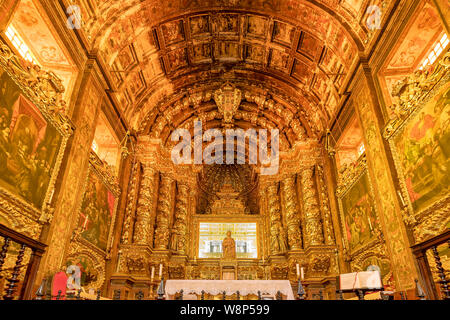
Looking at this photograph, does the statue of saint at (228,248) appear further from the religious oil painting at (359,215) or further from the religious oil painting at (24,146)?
the religious oil painting at (24,146)

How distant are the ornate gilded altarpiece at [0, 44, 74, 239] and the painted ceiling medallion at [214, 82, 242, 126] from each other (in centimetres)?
922

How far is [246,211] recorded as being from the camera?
802 inches

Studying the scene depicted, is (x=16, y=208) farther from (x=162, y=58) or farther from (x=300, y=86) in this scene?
(x=300, y=86)

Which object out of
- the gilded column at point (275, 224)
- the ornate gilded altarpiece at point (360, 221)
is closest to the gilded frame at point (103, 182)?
the gilded column at point (275, 224)

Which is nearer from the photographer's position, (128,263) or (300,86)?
(128,263)

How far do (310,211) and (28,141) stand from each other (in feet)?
39.3

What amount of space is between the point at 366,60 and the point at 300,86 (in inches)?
216

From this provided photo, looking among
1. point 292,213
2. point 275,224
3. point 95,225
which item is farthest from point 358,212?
point 95,225

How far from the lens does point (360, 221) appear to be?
11062 mm

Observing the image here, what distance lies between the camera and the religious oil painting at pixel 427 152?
6680mm

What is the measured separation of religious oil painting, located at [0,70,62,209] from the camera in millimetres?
6422

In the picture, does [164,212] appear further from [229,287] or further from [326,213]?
[326,213]

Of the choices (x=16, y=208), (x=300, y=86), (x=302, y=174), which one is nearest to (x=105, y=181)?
(x=16, y=208)

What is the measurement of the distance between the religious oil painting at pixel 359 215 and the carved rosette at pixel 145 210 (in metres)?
8.90
